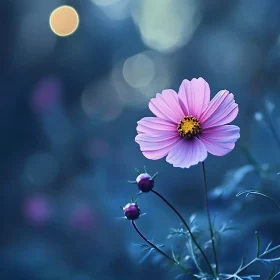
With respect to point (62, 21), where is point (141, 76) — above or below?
below

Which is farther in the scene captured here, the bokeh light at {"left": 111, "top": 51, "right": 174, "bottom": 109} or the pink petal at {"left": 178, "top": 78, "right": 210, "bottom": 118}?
the bokeh light at {"left": 111, "top": 51, "right": 174, "bottom": 109}

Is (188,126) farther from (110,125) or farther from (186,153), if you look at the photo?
(110,125)

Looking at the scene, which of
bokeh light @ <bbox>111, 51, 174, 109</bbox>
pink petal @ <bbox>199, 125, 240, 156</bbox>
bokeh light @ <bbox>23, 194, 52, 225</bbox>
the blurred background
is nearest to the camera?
pink petal @ <bbox>199, 125, 240, 156</bbox>

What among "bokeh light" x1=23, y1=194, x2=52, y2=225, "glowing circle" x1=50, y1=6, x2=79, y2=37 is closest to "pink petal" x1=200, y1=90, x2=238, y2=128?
"bokeh light" x1=23, y1=194, x2=52, y2=225

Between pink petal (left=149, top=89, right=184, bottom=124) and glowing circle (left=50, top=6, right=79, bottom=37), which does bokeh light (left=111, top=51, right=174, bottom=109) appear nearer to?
glowing circle (left=50, top=6, right=79, bottom=37)

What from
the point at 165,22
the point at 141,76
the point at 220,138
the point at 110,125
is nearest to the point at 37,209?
the point at 110,125

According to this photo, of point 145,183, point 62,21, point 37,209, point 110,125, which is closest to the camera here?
point 145,183

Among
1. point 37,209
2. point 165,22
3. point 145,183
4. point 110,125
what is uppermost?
point 165,22
